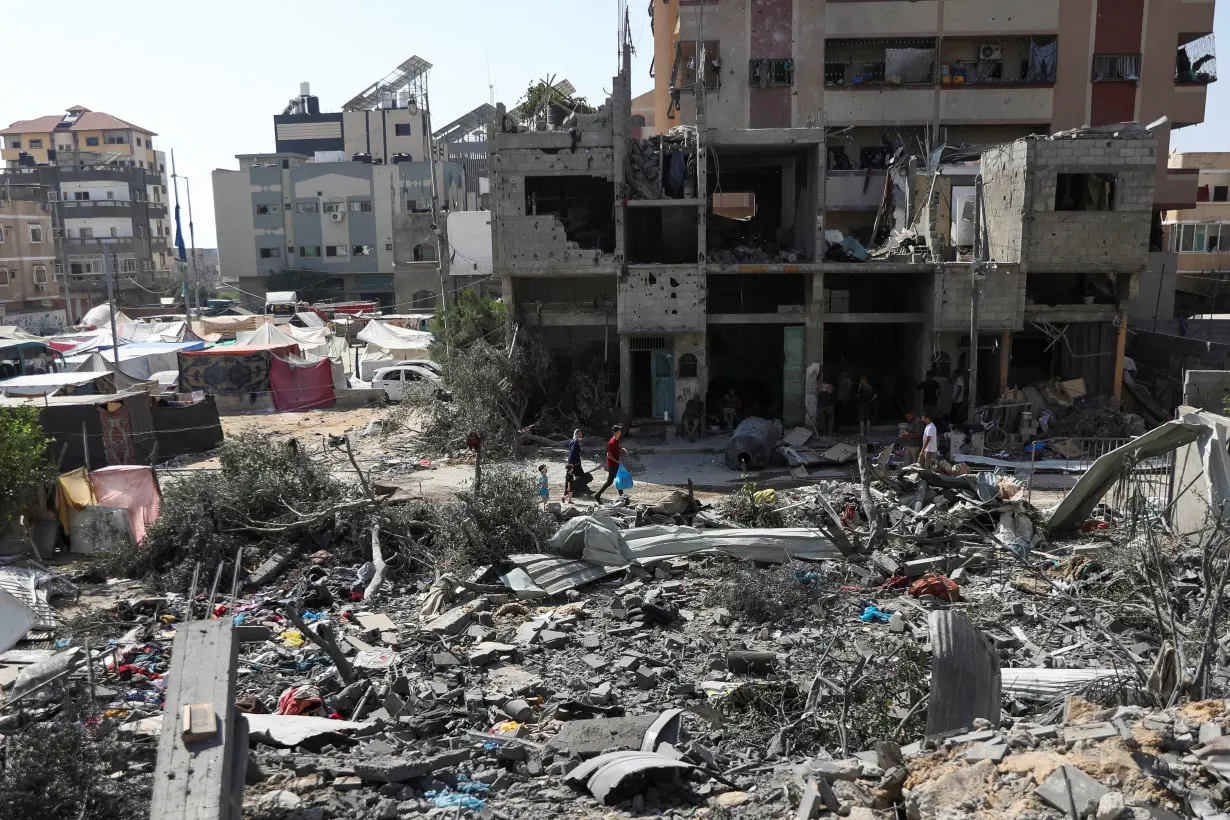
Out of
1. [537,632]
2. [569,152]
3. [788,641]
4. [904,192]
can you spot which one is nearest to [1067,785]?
[788,641]

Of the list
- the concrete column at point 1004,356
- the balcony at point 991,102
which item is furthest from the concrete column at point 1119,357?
the balcony at point 991,102

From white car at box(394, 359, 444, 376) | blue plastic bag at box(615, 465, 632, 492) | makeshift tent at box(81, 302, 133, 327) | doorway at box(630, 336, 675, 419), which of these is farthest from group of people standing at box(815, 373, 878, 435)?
makeshift tent at box(81, 302, 133, 327)

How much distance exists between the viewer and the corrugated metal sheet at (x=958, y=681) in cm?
654

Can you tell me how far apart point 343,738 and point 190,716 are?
1.64 metres

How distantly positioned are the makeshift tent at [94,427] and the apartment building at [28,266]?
33900 millimetres

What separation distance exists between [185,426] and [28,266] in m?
38.0

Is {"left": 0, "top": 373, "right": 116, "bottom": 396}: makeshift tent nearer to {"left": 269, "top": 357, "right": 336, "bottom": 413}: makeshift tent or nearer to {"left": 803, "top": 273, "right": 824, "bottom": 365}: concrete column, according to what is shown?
{"left": 269, "top": 357, "right": 336, "bottom": 413}: makeshift tent

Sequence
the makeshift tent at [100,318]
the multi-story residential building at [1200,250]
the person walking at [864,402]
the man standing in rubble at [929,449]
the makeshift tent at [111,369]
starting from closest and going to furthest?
the man standing in rubble at [929,449], the person walking at [864,402], the makeshift tent at [111,369], the multi-story residential building at [1200,250], the makeshift tent at [100,318]

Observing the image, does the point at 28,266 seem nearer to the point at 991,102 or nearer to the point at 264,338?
the point at 264,338

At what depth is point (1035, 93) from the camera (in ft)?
107

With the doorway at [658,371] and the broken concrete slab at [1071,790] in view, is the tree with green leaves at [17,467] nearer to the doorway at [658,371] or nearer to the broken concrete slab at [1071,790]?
the doorway at [658,371]

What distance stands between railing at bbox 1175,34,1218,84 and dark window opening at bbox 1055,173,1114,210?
1593 centimetres

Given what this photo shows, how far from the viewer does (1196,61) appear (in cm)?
3328

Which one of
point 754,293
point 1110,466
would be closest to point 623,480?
point 1110,466
